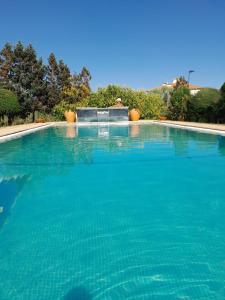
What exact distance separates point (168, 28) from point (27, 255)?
1118 inches

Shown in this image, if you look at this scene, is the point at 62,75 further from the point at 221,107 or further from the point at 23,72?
the point at 221,107

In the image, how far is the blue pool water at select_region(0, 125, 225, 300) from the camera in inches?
104

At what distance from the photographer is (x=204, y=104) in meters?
20.8

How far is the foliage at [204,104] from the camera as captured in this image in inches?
800

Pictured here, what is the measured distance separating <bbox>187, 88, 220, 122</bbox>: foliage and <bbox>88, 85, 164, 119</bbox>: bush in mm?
5995

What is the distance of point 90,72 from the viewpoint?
1454 inches

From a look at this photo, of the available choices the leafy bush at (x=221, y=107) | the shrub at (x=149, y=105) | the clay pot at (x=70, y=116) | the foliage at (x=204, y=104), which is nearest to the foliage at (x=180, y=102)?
the foliage at (x=204, y=104)

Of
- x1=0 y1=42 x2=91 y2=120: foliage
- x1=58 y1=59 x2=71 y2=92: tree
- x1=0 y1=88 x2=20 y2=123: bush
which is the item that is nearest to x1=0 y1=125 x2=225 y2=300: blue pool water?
x1=0 y1=88 x2=20 y2=123: bush

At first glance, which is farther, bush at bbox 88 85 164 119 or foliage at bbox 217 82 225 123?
bush at bbox 88 85 164 119

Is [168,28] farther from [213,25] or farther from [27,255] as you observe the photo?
A: [27,255]

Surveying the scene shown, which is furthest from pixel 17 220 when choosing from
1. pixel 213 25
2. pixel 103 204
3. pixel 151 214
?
pixel 213 25

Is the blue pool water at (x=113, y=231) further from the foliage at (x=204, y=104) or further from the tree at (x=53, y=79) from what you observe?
the tree at (x=53, y=79)

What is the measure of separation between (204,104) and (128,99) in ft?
27.3

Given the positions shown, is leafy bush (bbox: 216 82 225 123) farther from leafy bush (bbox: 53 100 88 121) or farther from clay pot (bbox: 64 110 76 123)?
leafy bush (bbox: 53 100 88 121)
